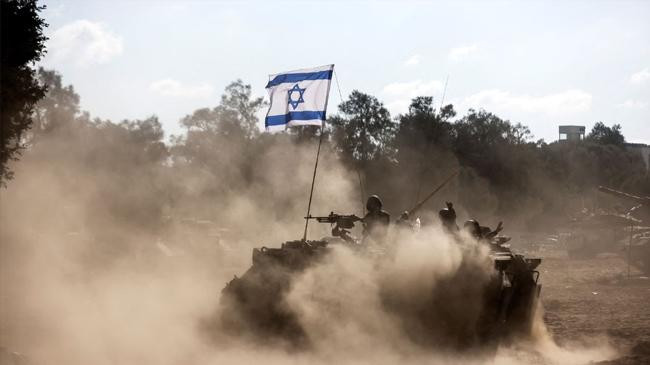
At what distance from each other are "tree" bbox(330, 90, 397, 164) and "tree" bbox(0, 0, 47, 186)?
28.0 meters

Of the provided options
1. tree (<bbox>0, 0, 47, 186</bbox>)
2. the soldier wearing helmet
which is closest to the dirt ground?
the soldier wearing helmet

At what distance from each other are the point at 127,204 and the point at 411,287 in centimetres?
1746

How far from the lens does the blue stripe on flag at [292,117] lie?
14680mm

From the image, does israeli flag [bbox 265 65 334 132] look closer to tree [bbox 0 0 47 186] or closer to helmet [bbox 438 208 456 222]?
helmet [bbox 438 208 456 222]

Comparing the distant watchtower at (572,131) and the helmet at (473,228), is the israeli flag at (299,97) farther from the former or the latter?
the distant watchtower at (572,131)

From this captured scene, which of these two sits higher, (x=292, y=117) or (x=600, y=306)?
(x=292, y=117)

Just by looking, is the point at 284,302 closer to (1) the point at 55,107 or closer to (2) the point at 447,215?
(2) the point at 447,215

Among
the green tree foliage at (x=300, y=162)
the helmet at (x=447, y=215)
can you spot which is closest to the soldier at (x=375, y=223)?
the helmet at (x=447, y=215)

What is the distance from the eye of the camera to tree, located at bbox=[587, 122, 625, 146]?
8544 cm

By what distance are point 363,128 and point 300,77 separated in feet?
99.6

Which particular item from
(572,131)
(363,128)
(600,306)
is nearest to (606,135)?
(572,131)

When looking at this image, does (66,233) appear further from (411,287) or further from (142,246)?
(411,287)

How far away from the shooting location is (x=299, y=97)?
584 inches

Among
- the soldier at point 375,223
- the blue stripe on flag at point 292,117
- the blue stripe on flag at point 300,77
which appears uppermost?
the blue stripe on flag at point 300,77
